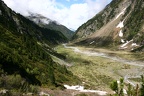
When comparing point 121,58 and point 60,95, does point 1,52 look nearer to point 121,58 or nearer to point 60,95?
point 60,95

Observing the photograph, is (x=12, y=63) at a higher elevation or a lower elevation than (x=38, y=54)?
lower

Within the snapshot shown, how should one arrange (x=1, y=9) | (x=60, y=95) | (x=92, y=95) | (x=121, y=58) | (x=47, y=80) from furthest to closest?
(x=121, y=58), (x=1, y=9), (x=47, y=80), (x=92, y=95), (x=60, y=95)

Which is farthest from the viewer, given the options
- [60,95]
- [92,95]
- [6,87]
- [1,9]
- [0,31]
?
[1,9]

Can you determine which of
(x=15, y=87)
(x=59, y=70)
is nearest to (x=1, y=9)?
(x=59, y=70)

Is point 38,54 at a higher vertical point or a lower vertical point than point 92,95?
higher

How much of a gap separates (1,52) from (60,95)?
15123 millimetres

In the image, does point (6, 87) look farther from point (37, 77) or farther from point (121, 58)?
point (121, 58)

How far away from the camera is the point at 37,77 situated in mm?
67500

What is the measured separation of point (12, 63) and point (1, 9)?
79894 mm

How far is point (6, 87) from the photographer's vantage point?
150 ft

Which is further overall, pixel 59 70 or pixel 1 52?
pixel 59 70

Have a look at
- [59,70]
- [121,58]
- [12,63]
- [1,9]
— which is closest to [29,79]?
[12,63]

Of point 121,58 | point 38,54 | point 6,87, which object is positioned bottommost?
point 6,87

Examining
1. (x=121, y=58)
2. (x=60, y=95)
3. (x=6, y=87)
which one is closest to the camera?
(x=6, y=87)
